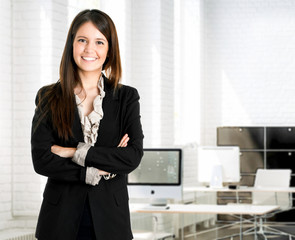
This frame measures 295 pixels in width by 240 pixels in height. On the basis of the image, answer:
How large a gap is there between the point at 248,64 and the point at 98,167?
7.94 m

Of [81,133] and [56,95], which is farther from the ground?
[56,95]

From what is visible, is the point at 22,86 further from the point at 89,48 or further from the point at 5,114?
the point at 89,48

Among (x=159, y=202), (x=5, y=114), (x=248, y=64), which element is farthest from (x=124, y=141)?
(x=248, y=64)

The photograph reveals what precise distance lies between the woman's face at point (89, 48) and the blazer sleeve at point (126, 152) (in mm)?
143

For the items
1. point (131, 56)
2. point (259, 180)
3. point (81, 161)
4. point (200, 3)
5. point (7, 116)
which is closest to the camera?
point (81, 161)

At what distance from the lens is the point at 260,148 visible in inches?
347

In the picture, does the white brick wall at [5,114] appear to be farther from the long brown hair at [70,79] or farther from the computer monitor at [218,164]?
the long brown hair at [70,79]

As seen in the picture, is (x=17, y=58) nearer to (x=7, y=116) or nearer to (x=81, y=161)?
(x=7, y=116)

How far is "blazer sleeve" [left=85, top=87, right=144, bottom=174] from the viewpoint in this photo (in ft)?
5.67

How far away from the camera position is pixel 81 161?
173cm

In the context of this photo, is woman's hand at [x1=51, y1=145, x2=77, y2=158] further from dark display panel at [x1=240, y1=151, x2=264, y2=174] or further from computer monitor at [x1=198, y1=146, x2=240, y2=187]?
dark display panel at [x1=240, y1=151, x2=264, y2=174]

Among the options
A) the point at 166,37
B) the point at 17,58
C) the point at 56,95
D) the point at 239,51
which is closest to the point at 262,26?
the point at 239,51

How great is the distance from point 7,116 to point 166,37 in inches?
111

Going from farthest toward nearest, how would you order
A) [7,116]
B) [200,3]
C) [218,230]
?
[200,3] → [218,230] → [7,116]
